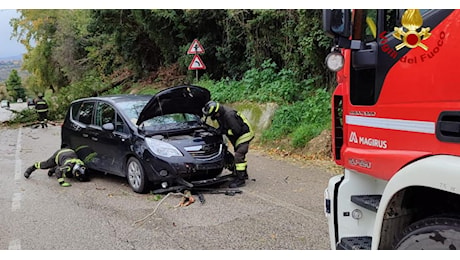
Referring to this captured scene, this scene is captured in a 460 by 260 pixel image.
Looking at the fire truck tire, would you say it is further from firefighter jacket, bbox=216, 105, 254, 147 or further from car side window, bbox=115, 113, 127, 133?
car side window, bbox=115, 113, 127, 133

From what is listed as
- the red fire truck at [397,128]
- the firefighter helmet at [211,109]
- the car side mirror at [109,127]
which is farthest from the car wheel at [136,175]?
the red fire truck at [397,128]

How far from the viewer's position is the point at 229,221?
17.2 feet

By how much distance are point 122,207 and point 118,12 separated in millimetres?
16076

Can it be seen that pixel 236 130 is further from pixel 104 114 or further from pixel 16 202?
pixel 16 202

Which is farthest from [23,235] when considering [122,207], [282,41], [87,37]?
[87,37]

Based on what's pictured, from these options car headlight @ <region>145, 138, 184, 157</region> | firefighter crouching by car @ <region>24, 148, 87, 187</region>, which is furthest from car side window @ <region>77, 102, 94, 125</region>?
car headlight @ <region>145, 138, 184, 157</region>

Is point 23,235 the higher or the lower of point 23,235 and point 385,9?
the lower

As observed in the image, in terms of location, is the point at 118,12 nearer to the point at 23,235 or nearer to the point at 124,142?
the point at 124,142

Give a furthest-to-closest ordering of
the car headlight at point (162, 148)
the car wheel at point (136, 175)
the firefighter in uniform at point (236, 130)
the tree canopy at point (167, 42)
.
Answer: the tree canopy at point (167, 42) → the firefighter in uniform at point (236, 130) → the car wheel at point (136, 175) → the car headlight at point (162, 148)

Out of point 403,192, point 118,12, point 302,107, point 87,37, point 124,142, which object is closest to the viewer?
point 403,192

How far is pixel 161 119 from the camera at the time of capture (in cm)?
707

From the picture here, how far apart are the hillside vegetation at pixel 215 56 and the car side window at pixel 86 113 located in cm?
352

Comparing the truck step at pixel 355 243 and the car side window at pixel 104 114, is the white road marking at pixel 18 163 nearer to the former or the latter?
the car side window at pixel 104 114

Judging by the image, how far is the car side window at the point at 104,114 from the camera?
738 centimetres
